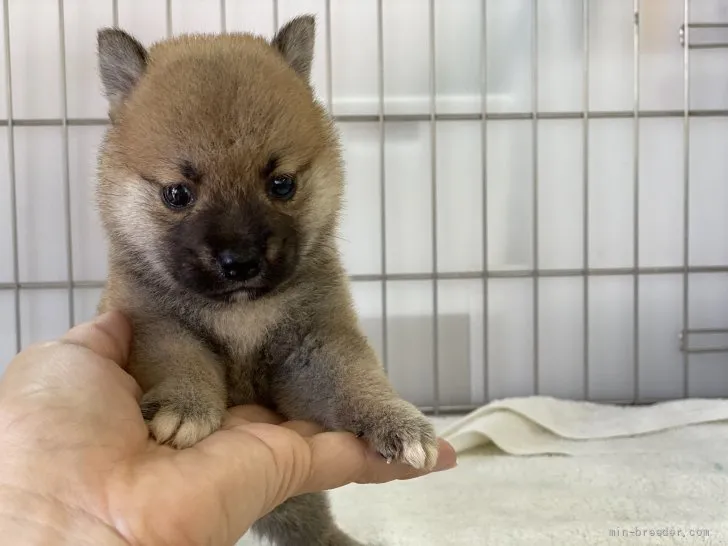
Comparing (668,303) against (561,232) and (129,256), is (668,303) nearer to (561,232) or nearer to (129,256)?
(561,232)

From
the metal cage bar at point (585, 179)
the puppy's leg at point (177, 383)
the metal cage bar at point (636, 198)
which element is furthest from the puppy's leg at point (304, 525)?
the metal cage bar at point (636, 198)

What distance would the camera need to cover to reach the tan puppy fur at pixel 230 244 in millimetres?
1019

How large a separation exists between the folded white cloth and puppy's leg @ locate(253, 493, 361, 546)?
561mm

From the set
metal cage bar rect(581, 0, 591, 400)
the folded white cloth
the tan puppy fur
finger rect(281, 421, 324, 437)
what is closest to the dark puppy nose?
the tan puppy fur

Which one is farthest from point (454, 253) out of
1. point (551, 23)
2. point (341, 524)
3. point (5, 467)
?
point (5, 467)

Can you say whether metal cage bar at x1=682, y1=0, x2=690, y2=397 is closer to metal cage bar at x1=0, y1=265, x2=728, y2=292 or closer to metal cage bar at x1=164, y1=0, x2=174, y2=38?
metal cage bar at x1=0, y1=265, x2=728, y2=292

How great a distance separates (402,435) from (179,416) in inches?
12.8

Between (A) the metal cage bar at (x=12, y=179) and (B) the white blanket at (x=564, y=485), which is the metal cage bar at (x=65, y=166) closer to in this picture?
(A) the metal cage bar at (x=12, y=179)

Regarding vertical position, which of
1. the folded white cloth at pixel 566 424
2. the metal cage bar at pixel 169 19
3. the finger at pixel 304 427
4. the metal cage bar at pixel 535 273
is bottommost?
the folded white cloth at pixel 566 424

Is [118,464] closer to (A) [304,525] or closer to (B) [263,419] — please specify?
(B) [263,419]

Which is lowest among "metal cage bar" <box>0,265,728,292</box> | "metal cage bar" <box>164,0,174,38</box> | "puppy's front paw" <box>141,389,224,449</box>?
"puppy's front paw" <box>141,389,224,449</box>

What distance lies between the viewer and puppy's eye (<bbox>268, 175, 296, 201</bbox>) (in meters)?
1.11

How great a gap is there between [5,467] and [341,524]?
86 cm

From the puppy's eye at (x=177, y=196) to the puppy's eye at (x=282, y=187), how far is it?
13 cm
